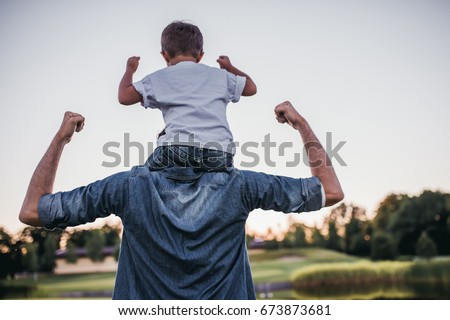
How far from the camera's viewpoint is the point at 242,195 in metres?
1.00

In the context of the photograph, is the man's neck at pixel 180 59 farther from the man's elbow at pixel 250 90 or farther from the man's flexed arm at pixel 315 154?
the man's flexed arm at pixel 315 154

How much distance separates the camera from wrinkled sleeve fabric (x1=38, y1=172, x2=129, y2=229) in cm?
99

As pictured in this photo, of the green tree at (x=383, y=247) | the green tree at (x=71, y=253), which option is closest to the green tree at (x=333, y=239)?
the green tree at (x=383, y=247)

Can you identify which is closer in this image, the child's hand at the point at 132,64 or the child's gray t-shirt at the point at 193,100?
the child's gray t-shirt at the point at 193,100

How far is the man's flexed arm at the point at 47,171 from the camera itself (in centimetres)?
100

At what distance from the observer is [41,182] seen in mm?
1021

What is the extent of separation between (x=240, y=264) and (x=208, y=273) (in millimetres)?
63

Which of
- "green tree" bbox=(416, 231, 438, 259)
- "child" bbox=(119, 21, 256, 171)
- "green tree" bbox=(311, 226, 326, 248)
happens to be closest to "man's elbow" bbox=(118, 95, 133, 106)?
"child" bbox=(119, 21, 256, 171)

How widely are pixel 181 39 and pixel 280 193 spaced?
41cm

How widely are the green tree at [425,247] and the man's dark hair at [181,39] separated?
7.47 m

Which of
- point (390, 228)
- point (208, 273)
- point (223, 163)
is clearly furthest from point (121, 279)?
point (390, 228)

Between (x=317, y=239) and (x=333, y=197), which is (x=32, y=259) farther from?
(x=333, y=197)

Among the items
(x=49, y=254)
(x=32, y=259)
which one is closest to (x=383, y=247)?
(x=49, y=254)

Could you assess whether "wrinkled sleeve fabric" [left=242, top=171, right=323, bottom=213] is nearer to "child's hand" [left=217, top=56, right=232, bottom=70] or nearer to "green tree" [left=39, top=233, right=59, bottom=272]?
"child's hand" [left=217, top=56, right=232, bottom=70]
